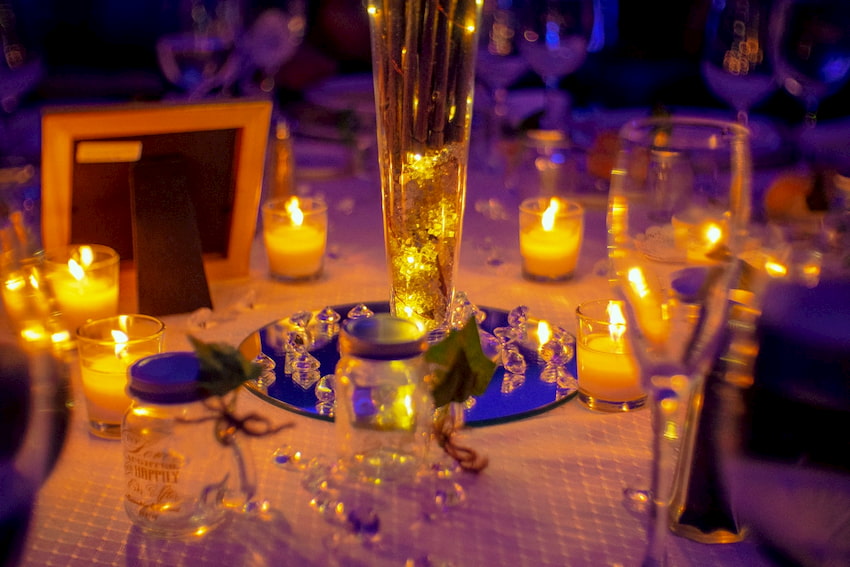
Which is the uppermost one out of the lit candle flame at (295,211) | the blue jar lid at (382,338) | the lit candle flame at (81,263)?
the lit candle flame at (295,211)

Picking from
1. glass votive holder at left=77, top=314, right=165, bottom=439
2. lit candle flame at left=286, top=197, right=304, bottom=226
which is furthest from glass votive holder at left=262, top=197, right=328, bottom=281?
glass votive holder at left=77, top=314, right=165, bottom=439

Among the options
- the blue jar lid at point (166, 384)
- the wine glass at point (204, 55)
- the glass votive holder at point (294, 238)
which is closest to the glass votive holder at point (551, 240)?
the glass votive holder at point (294, 238)

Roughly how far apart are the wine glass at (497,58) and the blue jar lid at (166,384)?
3.96ft

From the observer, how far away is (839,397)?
0.78 meters

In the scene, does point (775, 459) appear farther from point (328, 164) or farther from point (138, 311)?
point (328, 164)

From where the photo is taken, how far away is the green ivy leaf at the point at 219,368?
0.61 metres

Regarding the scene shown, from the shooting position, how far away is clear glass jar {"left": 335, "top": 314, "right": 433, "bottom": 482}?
641 millimetres

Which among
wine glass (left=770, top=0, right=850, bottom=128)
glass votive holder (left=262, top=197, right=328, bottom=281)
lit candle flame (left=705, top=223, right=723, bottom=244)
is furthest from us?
wine glass (left=770, top=0, right=850, bottom=128)

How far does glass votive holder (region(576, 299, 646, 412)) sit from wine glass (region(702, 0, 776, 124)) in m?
0.86

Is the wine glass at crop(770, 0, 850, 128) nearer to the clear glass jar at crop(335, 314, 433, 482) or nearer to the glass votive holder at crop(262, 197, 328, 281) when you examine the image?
the glass votive holder at crop(262, 197, 328, 281)

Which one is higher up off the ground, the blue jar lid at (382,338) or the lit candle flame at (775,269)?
the blue jar lid at (382,338)

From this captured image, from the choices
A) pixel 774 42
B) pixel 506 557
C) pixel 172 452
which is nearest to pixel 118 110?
pixel 172 452

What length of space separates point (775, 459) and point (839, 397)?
114mm

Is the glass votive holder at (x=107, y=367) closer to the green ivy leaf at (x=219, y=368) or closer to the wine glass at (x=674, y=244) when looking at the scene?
the green ivy leaf at (x=219, y=368)
